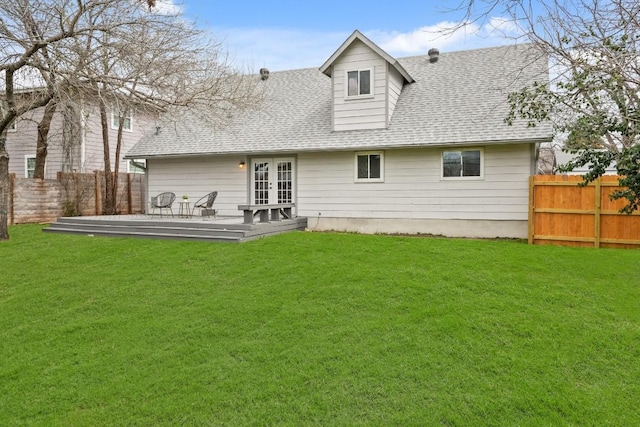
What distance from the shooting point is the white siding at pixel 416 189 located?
11.5 meters

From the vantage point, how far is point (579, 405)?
12.2 ft

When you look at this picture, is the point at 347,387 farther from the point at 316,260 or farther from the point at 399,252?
the point at 399,252

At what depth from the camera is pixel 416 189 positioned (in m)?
12.5

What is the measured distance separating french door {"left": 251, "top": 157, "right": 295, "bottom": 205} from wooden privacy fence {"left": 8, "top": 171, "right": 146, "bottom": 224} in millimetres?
6946

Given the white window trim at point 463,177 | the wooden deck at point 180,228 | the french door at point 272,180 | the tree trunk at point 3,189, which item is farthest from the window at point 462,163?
the tree trunk at point 3,189

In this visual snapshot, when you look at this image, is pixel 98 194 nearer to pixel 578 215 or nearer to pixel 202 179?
pixel 202 179

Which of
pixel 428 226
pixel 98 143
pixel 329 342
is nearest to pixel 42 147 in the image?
pixel 98 143

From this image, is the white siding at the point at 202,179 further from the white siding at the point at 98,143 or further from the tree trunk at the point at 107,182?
the white siding at the point at 98,143

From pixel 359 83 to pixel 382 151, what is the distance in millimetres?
2201

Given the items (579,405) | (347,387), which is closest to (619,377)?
(579,405)

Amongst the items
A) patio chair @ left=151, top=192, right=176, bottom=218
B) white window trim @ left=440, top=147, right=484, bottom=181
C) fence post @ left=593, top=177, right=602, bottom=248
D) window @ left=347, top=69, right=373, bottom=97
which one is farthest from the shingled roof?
fence post @ left=593, top=177, right=602, bottom=248

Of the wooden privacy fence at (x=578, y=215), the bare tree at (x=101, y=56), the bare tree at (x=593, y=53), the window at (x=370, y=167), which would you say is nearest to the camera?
the bare tree at (x=593, y=53)

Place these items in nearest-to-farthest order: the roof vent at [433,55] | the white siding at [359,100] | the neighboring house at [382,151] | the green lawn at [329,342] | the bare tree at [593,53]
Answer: the green lawn at [329,342], the bare tree at [593,53], the neighboring house at [382,151], the white siding at [359,100], the roof vent at [433,55]

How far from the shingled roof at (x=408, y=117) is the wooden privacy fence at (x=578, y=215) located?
1.29 metres
